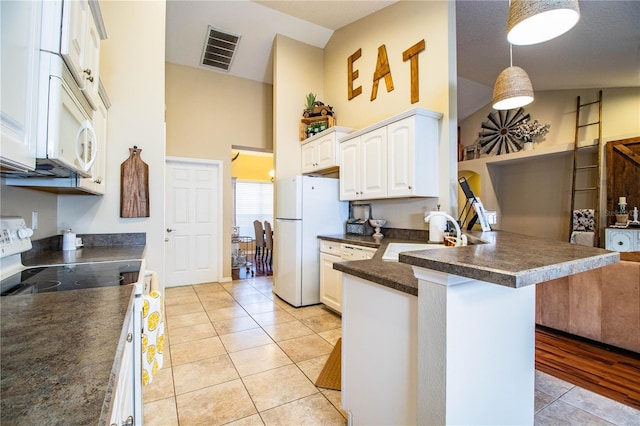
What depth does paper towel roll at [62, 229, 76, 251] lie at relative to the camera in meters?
2.13

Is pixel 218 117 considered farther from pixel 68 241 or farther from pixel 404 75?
pixel 68 241

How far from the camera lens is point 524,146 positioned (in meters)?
5.40

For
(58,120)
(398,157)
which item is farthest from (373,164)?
(58,120)

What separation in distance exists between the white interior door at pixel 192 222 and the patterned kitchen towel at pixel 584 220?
580 centimetres

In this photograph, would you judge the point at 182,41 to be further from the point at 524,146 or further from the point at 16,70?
the point at 524,146

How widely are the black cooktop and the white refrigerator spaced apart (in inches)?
85.2

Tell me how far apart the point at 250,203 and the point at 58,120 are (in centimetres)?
717

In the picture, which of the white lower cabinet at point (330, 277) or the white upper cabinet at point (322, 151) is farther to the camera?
the white upper cabinet at point (322, 151)

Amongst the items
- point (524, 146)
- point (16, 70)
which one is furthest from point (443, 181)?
point (524, 146)

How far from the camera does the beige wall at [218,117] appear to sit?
454 cm

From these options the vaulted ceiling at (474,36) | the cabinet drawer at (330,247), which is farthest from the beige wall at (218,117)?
the cabinet drawer at (330,247)

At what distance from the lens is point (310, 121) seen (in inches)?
170

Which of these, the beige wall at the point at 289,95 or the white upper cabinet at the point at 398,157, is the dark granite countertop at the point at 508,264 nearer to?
the white upper cabinet at the point at 398,157

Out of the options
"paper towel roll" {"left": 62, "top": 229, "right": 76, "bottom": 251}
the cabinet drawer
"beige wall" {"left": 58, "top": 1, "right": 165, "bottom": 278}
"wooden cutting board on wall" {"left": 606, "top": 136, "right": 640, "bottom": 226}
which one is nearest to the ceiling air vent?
"beige wall" {"left": 58, "top": 1, "right": 165, "bottom": 278}
